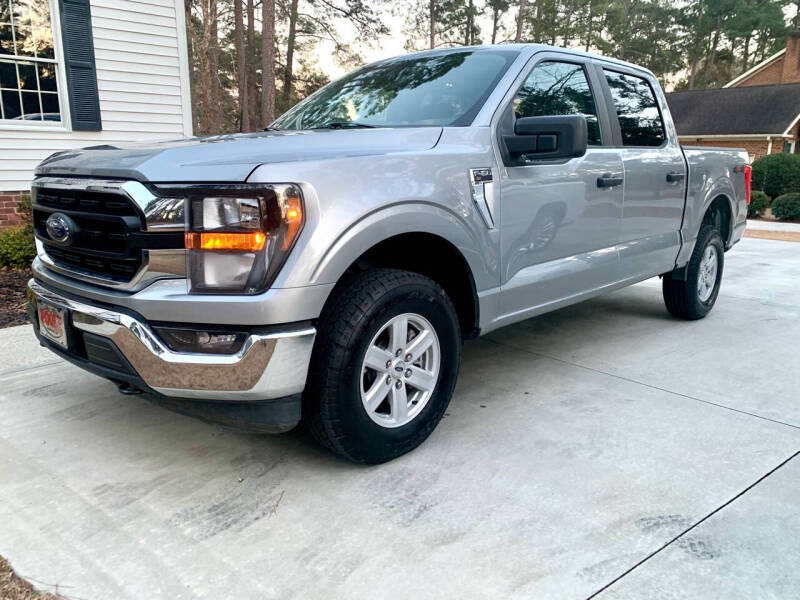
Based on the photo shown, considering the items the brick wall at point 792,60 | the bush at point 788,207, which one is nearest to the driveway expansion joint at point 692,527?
the bush at point 788,207

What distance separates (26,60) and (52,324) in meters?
6.23

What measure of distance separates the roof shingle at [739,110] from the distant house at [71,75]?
78.9 feet

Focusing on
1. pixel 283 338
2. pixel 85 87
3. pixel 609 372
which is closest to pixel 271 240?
pixel 283 338

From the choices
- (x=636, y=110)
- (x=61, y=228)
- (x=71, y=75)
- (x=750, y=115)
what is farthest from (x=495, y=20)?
(x=61, y=228)

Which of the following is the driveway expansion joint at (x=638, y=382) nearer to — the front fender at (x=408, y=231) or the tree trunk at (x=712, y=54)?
the front fender at (x=408, y=231)

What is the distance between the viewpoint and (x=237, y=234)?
2219mm

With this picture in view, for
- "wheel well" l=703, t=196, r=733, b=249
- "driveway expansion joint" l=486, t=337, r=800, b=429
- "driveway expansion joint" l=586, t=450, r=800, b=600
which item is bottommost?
"driveway expansion joint" l=486, t=337, r=800, b=429

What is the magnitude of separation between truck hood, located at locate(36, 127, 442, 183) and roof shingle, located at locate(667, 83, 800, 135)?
2652 cm

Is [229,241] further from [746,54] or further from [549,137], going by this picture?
[746,54]

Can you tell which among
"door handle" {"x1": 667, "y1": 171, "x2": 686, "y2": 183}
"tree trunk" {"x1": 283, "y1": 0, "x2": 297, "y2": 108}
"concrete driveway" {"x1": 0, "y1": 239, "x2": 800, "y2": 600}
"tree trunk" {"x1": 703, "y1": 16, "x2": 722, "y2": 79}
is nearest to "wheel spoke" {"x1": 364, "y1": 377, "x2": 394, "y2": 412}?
"concrete driveway" {"x1": 0, "y1": 239, "x2": 800, "y2": 600}

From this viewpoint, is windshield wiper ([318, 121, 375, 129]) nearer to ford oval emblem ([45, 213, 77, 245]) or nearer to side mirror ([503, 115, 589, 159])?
side mirror ([503, 115, 589, 159])

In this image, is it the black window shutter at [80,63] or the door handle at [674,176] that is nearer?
the door handle at [674,176]

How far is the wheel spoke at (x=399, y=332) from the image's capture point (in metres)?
2.69

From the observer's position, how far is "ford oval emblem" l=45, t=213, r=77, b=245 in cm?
259
